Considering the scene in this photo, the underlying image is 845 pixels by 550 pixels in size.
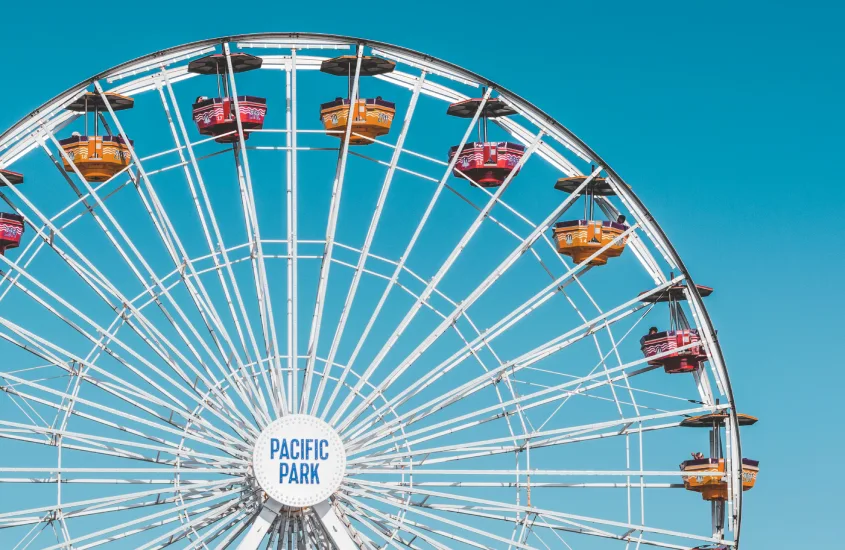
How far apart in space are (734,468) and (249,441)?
8.34 m

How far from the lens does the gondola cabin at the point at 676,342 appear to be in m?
38.2

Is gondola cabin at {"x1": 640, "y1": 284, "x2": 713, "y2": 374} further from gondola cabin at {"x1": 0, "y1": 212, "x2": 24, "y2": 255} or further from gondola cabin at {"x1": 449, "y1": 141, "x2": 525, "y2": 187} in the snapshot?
gondola cabin at {"x1": 0, "y1": 212, "x2": 24, "y2": 255}

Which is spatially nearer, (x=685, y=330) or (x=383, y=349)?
(x=383, y=349)

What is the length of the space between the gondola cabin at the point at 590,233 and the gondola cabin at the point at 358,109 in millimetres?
3245

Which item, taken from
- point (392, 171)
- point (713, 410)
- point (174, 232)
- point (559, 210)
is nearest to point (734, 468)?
point (713, 410)

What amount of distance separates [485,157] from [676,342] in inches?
181

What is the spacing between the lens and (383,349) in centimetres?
3528

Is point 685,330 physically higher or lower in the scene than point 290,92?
lower

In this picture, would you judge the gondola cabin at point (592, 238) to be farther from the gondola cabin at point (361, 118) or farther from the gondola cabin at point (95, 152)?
the gondola cabin at point (95, 152)

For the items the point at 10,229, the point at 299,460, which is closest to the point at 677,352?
the point at 299,460

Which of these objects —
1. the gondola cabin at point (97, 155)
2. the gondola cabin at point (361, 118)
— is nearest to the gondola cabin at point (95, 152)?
the gondola cabin at point (97, 155)

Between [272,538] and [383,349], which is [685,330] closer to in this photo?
[383,349]

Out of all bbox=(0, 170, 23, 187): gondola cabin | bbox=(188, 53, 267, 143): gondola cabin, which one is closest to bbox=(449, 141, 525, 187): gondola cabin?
bbox=(188, 53, 267, 143): gondola cabin

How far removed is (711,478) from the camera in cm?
3762
